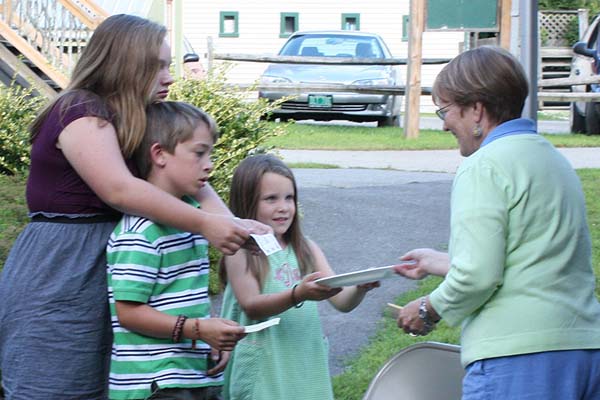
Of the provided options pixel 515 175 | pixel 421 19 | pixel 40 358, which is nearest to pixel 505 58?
pixel 515 175

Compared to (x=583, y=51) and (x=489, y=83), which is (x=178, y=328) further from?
(x=583, y=51)

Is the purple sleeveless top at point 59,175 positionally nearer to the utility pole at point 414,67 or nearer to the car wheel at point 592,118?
the utility pole at point 414,67

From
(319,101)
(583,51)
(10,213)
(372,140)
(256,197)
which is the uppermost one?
(256,197)

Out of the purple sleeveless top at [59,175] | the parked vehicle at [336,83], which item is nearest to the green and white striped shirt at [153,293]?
the purple sleeveless top at [59,175]

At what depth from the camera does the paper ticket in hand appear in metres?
2.90

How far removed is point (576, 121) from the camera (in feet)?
56.3

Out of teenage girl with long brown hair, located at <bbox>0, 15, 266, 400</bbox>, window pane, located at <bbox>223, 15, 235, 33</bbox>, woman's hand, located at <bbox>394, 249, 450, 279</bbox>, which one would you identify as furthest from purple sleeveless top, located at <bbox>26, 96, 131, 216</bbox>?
window pane, located at <bbox>223, 15, 235, 33</bbox>

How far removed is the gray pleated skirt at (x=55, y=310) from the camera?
2.96 meters

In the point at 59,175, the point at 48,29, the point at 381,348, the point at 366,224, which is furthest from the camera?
the point at 48,29

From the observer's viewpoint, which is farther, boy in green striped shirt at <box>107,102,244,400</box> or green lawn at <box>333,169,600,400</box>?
green lawn at <box>333,169,600,400</box>

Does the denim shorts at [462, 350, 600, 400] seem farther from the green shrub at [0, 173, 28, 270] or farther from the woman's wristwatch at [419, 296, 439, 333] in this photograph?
the green shrub at [0, 173, 28, 270]

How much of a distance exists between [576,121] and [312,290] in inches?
578

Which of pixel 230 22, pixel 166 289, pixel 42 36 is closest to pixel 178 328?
pixel 166 289

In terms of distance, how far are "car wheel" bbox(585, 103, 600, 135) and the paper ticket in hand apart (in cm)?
1417
